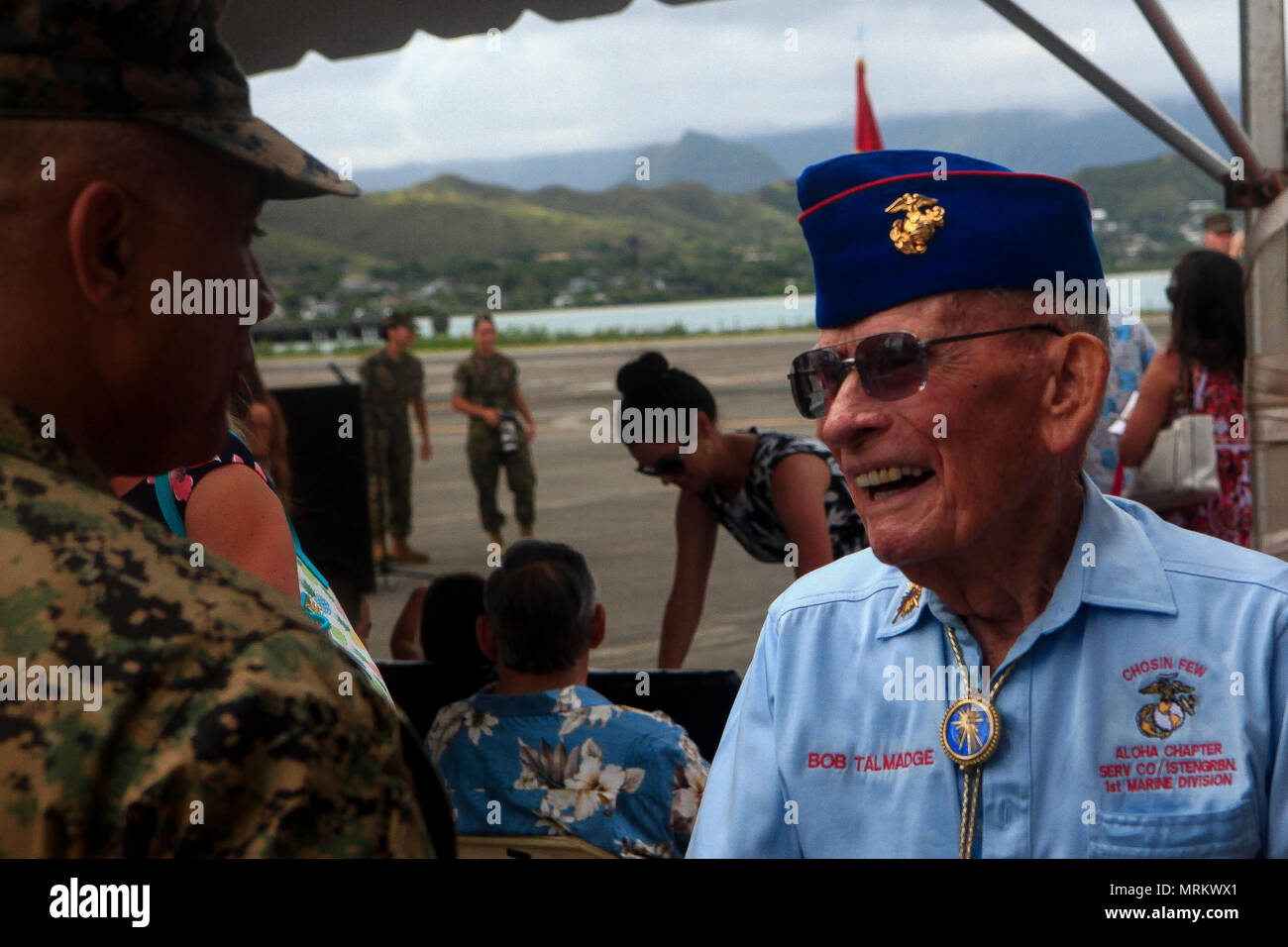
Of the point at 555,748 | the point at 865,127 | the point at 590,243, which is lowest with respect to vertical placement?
the point at 555,748

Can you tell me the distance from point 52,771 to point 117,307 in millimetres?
314

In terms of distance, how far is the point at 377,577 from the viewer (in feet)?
32.3

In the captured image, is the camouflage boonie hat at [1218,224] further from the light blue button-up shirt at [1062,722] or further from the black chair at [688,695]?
the light blue button-up shirt at [1062,722]

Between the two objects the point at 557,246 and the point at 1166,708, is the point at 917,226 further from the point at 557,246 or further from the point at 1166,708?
the point at 557,246

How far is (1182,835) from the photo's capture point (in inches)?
54.2

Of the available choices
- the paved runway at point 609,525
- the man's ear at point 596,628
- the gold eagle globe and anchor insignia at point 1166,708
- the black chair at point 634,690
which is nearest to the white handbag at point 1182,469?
the black chair at point 634,690

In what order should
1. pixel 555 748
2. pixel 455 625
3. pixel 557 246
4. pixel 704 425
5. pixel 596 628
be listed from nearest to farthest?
pixel 555 748 < pixel 596 628 < pixel 455 625 < pixel 704 425 < pixel 557 246

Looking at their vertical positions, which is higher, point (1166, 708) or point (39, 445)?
point (39, 445)

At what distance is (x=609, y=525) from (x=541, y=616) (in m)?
9.32

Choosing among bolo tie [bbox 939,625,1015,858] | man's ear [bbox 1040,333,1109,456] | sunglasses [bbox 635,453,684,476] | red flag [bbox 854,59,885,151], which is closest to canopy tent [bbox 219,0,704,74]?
sunglasses [bbox 635,453,684,476]

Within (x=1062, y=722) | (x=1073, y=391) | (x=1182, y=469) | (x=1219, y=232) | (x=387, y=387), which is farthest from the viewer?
(x=387, y=387)

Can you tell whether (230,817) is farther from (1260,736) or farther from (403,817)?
(1260,736)

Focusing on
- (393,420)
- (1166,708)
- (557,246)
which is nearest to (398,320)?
(393,420)
